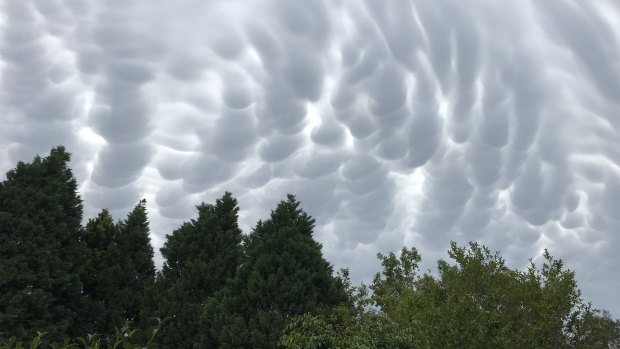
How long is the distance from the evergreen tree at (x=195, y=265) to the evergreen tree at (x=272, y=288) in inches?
203

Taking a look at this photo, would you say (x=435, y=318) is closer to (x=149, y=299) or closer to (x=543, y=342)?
(x=543, y=342)

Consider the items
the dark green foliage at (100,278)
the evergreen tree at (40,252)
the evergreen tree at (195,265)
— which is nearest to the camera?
the evergreen tree at (40,252)

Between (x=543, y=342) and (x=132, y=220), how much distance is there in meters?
27.5

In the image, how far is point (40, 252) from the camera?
1145 inches

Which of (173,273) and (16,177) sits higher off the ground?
(16,177)

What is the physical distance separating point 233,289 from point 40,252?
465 inches

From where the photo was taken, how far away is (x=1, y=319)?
1049 inches

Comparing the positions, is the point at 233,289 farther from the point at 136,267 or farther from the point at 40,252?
the point at 136,267

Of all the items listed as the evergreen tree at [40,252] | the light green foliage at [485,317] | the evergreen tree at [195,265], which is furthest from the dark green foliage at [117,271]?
the light green foliage at [485,317]

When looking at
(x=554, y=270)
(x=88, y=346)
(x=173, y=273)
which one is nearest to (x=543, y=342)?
(x=554, y=270)

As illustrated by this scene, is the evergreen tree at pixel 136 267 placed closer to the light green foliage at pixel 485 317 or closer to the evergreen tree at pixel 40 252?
the evergreen tree at pixel 40 252

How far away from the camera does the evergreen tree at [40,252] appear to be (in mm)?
27875

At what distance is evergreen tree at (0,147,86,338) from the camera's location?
2788cm

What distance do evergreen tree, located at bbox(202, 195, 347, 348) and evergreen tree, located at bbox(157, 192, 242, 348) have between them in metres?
5.16
